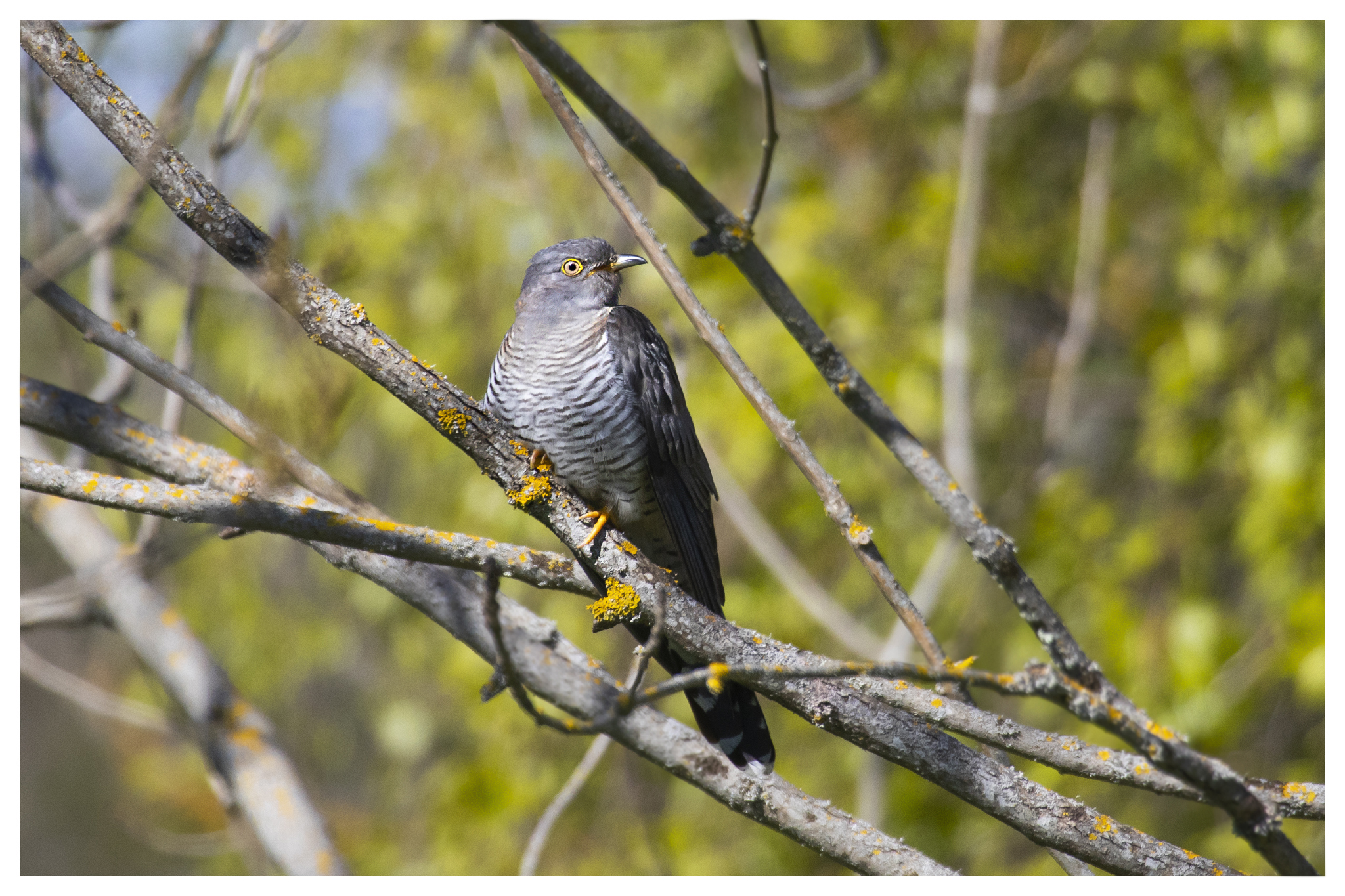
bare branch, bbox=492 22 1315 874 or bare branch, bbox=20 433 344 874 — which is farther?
bare branch, bbox=20 433 344 874

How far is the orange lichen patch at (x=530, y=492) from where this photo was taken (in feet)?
6.16

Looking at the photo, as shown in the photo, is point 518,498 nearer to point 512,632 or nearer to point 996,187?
point 512,632

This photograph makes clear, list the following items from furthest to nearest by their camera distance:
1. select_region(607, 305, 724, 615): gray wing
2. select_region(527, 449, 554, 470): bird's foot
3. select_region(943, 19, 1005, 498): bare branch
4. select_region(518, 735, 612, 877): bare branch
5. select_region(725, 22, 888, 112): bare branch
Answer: select_region(943, 19, 1005, 498): bare branch
select_region(725, 22, 888, 112): bare branch
select_region(607, 305, 724, 615): gray wing
select_region(518, 735, 612, 877): bare branch
select_region(527, 449, 554, 470): bird's foot

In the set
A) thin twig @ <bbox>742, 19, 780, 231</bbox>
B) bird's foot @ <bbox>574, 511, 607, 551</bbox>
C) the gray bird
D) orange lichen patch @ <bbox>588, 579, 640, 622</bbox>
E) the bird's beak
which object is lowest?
orange lichen patch @ <bbox>588, 579, 640, 622</bbox>

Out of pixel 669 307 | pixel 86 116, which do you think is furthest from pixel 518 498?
pixel 669 307

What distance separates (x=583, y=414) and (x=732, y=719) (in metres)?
0.91

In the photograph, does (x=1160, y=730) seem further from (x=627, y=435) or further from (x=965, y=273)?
(x=965, y=273)

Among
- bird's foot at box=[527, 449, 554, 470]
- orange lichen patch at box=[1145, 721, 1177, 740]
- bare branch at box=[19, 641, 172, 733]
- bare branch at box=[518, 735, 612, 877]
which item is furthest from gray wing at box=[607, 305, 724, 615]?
A: bare branch at box=[19, 641, 172, 733]

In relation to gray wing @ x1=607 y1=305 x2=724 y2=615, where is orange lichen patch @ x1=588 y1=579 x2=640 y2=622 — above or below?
below

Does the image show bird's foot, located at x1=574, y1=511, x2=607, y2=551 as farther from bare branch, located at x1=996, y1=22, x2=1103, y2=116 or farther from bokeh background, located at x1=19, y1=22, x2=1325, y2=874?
bare branch, located at x1=996, y1=22, x2=1103, y2=116

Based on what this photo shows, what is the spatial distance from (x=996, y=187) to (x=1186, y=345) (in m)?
1.34

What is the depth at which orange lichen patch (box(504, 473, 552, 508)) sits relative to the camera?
188 centimetres

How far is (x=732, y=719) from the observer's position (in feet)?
8.02

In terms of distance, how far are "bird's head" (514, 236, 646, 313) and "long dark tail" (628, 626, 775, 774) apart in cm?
102
